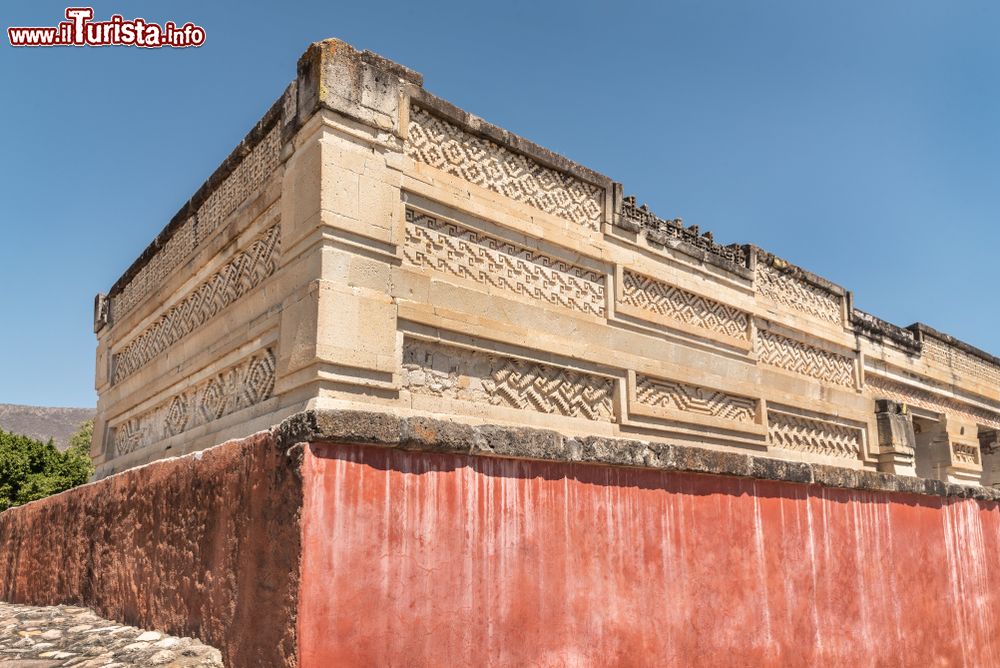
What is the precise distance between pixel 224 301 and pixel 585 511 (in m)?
2.61

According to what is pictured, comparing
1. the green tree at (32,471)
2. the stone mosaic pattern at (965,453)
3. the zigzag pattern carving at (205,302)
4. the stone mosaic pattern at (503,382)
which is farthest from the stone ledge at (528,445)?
the green tree at (32,471)

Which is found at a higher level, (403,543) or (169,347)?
(169,347)

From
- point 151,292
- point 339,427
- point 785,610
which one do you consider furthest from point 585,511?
point 151,292

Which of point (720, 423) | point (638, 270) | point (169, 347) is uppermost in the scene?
point (638, 270)

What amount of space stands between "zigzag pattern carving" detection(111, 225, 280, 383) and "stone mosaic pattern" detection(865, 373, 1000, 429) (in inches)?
229

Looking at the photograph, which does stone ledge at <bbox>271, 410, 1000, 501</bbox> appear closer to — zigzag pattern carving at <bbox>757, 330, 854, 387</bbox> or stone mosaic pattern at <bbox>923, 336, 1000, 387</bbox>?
zigzag pattern carving at <bbox>757, 330, 854, 387</bbox>

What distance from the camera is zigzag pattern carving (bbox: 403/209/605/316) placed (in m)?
4.48

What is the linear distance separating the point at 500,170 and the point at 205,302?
218cm

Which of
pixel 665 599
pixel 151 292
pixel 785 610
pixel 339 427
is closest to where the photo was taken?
pixel 339 427

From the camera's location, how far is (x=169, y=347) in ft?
19.8

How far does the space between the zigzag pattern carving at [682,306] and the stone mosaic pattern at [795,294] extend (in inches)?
19.0

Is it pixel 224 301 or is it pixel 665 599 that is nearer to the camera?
pixel 665 599

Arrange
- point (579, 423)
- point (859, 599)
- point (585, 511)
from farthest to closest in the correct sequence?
1. point (859, 599)
2. point (579, 423)
3. point (585, 511)

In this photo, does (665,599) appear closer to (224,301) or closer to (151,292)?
(224,301)
